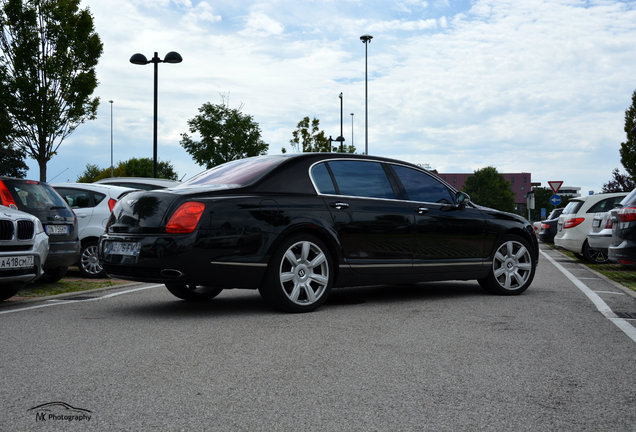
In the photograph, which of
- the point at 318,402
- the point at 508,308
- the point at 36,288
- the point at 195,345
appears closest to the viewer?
the point at 318,402

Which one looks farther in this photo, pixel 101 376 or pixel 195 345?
pixel 195 345

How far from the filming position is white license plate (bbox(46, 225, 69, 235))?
9.73m

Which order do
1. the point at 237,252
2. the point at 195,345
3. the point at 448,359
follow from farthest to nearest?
the point at 237,252, the point at 195,345, the point at 448,359

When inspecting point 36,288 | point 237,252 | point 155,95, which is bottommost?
point 36,288

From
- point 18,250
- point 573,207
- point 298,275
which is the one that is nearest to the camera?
point 298,275

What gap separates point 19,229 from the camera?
311 inches

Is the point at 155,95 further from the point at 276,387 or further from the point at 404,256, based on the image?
the point at 276,387

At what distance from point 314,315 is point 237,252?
3.24ft

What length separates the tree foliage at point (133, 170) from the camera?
3699 inches

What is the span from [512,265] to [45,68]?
23447mm

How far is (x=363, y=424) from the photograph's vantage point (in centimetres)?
354

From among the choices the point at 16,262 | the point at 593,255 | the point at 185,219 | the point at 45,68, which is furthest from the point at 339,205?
the point at 45,68

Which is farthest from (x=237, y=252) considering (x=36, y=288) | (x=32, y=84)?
(x=32, y=84)

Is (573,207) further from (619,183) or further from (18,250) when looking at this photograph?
(619,183)
